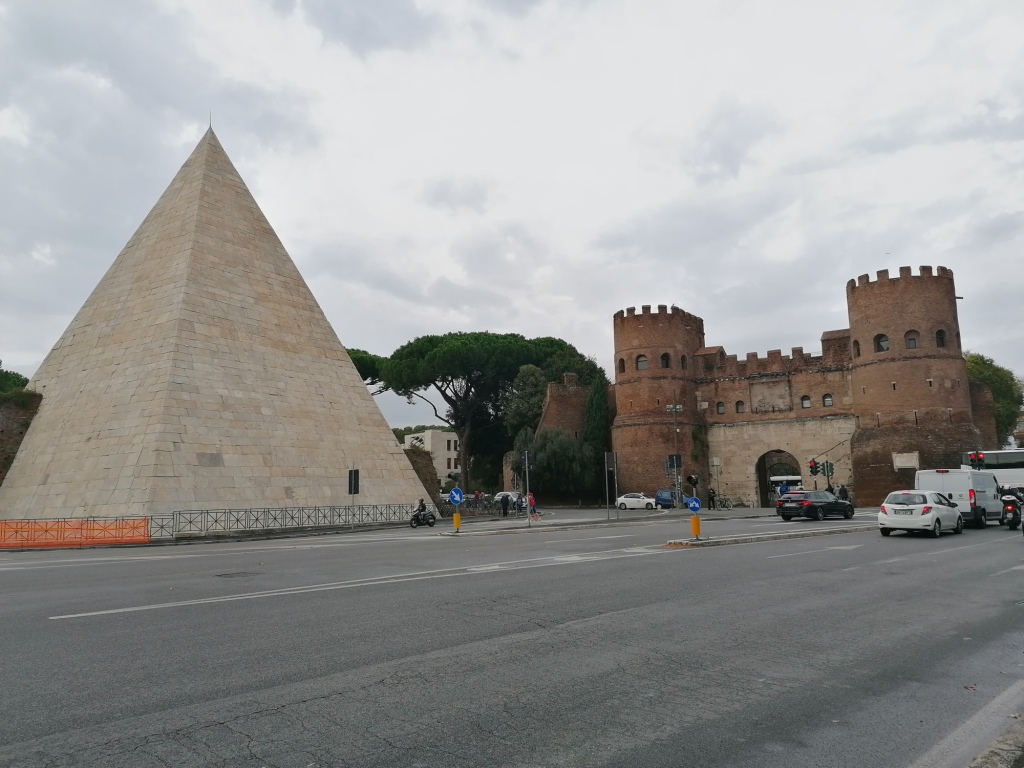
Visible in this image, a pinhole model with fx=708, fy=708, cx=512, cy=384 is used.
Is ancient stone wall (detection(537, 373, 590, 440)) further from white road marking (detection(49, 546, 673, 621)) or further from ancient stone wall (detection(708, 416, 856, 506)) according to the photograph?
white road marking (detection(49, 546, 673, 621))

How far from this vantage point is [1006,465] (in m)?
33.2

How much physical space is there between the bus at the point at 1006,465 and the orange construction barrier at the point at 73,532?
33.1 m

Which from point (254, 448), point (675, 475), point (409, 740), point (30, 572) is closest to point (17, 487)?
point (254, 448)

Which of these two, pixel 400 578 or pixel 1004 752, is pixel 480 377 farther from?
pixel 1004 752

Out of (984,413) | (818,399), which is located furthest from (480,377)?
(984,413)

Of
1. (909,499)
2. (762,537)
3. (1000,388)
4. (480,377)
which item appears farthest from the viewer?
(1000,388)

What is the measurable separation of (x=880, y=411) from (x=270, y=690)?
4378 cm

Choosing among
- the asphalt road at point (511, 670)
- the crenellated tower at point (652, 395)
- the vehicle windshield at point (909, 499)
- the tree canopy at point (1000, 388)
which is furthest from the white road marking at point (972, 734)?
the tree canopy at point (1000, 388)

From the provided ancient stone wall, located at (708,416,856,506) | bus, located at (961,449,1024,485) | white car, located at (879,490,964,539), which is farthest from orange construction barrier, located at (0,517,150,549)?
ancient stone wall, located at (708,416,856,506)

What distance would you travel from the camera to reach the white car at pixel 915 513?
17.1 meters

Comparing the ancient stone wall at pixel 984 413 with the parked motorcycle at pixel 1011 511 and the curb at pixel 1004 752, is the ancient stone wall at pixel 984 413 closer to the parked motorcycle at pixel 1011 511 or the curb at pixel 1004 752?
the parked motorcycle at pixel 1011 511

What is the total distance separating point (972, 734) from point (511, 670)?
8.64 feet

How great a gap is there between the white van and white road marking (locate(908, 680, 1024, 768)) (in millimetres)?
18063


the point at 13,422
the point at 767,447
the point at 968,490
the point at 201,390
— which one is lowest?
the point at 968,490
